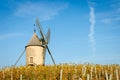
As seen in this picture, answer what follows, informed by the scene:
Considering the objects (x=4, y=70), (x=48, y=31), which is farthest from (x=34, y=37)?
(x=4, y=70)

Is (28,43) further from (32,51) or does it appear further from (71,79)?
(71,79)

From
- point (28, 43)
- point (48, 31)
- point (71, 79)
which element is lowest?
point (71, 79)

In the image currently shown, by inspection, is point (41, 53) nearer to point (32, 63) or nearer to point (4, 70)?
point (32, 63)

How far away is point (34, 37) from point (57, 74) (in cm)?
1137

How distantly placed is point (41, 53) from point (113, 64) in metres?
9.24

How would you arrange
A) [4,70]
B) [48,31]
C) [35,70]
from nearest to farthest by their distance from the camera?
[35,70]
[4,70]
[48,31]

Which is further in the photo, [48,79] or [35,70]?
[35,70]

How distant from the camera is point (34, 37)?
3319cm

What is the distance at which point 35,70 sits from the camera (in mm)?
25234

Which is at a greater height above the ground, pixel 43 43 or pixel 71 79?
pixel 43 43

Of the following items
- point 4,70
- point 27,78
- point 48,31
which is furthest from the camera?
point 48,31

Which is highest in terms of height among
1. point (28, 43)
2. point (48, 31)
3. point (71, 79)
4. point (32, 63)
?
point (48, 31)

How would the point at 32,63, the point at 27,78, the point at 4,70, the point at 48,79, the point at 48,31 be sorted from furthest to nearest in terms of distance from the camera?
the point at 48,31
the point at 32,63
the point at 4,70
the point at 27,78
the point at 48,79

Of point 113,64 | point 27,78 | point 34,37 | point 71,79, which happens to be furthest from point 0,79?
point 113,64
